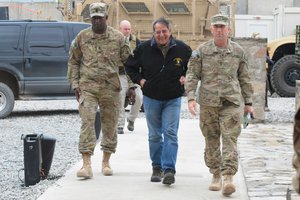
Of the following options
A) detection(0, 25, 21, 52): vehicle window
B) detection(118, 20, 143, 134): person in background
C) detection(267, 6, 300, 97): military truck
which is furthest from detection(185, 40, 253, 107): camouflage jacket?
detection(267, 6, 300, 97): military truck

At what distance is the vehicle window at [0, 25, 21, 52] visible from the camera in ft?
46.7

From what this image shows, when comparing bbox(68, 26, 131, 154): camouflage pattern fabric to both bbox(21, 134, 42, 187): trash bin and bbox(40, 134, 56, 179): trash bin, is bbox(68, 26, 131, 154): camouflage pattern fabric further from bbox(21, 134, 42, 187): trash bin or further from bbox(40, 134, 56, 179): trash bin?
bbox(21, 134, 42, 187): trash bin

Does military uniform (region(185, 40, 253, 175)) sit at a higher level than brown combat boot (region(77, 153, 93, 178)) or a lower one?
higher

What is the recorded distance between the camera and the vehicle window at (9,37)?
14.2 m

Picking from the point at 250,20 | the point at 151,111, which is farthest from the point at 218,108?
the point at 250,20

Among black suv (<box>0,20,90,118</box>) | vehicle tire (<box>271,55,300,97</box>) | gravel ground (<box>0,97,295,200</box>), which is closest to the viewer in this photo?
gravel ground (<box>0,97,295,200</box>)

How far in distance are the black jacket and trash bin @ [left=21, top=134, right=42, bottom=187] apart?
47.4 inches

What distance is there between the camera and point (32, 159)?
722 centimetres

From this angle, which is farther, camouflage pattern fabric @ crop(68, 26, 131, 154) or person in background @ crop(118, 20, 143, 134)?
person in background @ crop(118, 20, 143, 134)

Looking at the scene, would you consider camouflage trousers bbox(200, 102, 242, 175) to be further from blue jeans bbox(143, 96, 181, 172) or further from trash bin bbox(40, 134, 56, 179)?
trash bin bbox(40, 134, 56, 179)

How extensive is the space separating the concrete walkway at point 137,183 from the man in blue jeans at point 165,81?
0.90 ft

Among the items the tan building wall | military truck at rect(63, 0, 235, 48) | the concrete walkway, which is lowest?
the concrete walkway

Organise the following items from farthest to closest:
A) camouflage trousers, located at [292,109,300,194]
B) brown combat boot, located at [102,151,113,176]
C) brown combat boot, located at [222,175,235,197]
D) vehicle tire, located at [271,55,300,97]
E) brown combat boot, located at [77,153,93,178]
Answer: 1. vehicle tire, located at [271,55,300,97]
2. brown combat boot, located at [102,151,113,176]
3. brown combat boot, located at [77,153,93,178]
4. brown combat boot, located at [222,175,235,197]
5. camouflage trousers, located at [292,109,300,194]

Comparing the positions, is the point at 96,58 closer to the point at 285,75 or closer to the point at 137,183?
the point at 137,183
